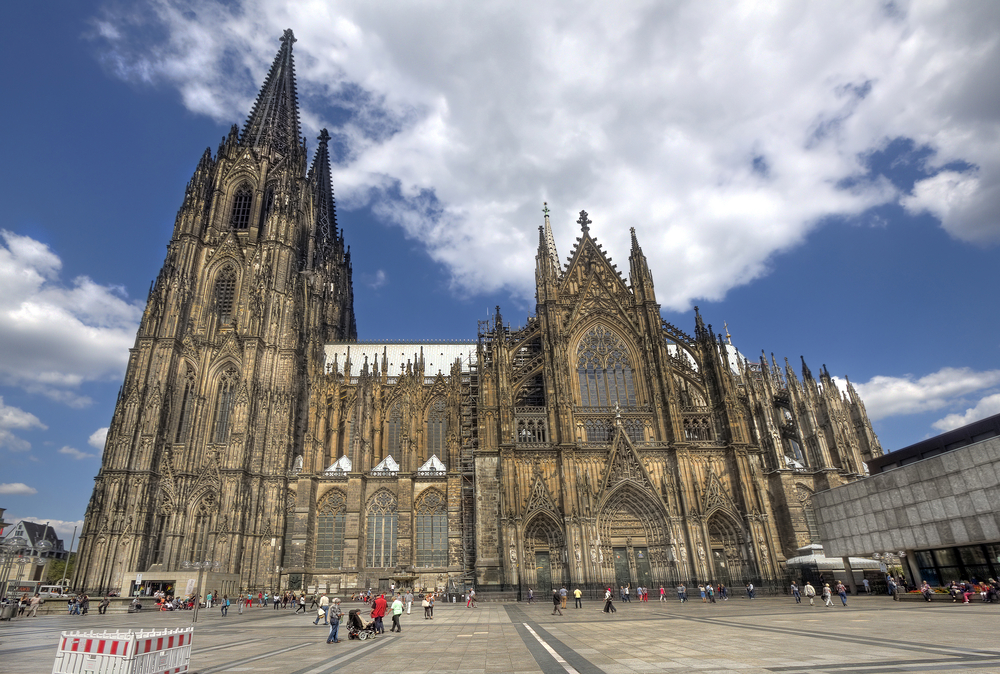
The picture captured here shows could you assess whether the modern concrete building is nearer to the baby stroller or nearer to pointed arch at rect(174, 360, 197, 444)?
the baby stroller

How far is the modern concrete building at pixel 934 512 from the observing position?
2445cm

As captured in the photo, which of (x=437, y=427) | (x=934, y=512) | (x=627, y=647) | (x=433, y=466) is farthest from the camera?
(x=437, y=427)

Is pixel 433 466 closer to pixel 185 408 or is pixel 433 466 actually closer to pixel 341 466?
pixel 341 466

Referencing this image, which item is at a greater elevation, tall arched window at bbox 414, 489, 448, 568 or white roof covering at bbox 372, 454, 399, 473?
white roof covering at bbox 372, 454, 399, 473

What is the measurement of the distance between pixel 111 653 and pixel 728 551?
3541 cm

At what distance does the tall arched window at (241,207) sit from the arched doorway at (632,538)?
44.9 metres

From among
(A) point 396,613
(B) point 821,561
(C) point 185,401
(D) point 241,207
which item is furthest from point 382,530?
(D) point 241,207

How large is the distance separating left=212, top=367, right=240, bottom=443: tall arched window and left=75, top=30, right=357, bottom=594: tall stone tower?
0.30 feet

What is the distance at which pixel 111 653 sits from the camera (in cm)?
764

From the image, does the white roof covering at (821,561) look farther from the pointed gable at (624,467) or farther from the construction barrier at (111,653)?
the construction barrier at (111,653)

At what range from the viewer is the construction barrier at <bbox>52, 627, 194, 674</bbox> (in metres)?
7.56

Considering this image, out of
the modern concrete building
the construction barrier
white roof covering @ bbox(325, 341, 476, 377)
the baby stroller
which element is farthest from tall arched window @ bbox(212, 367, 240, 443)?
the modern concrete building

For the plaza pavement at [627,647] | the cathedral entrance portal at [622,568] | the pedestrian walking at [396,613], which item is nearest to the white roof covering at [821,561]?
the cathedral entrance portal at [622,568]

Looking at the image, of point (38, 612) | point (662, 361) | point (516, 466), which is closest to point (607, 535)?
point (516, 466)
